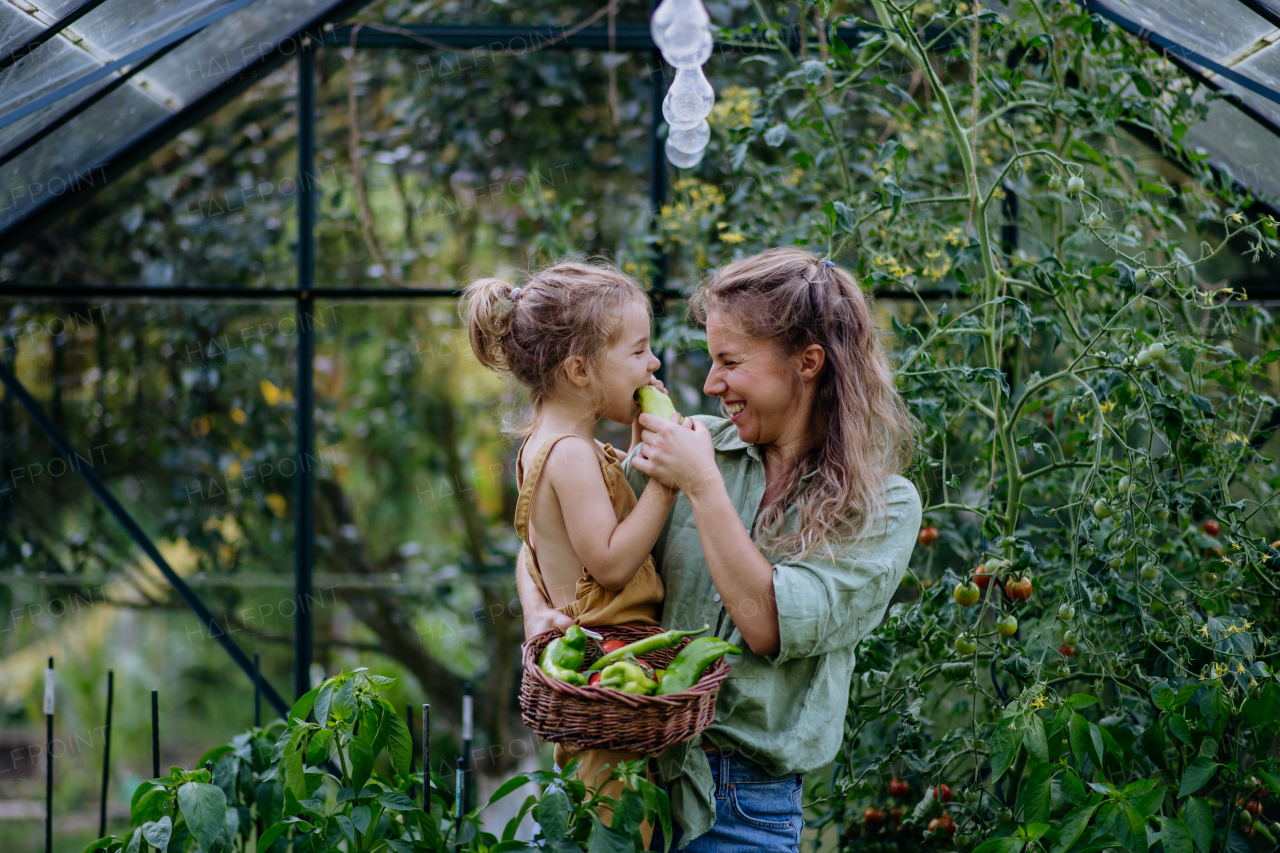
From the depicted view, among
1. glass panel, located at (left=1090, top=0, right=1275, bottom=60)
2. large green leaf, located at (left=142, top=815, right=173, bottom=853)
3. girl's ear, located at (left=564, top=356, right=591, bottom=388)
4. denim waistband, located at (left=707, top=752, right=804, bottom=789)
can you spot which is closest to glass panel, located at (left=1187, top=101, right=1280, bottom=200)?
glass panel, located at (left=1090, top=0, right=1275, bottom=60)

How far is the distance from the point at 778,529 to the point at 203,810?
111cm

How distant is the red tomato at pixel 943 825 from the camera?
196 centimetres

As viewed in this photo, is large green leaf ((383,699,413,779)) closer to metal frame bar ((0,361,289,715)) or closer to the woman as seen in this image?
the woman

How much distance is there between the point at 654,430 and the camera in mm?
1422

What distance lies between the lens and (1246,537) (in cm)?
191

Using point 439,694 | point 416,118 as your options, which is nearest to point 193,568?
point 439,694

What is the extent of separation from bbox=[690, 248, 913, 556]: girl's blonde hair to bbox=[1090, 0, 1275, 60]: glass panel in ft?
3.85

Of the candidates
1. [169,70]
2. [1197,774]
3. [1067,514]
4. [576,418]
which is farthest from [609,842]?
[169,70]

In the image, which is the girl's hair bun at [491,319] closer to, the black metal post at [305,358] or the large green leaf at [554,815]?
the large green leaf at [554,815]

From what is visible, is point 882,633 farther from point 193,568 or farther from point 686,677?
point 193,568

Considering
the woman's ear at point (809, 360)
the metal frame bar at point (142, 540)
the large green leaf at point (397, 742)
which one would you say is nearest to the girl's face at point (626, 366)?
the woman's ear at point (809, 360)

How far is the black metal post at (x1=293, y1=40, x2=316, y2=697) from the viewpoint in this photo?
9.29 feet

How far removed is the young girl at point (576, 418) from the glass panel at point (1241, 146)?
174cm

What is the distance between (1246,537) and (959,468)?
997 millimetres
